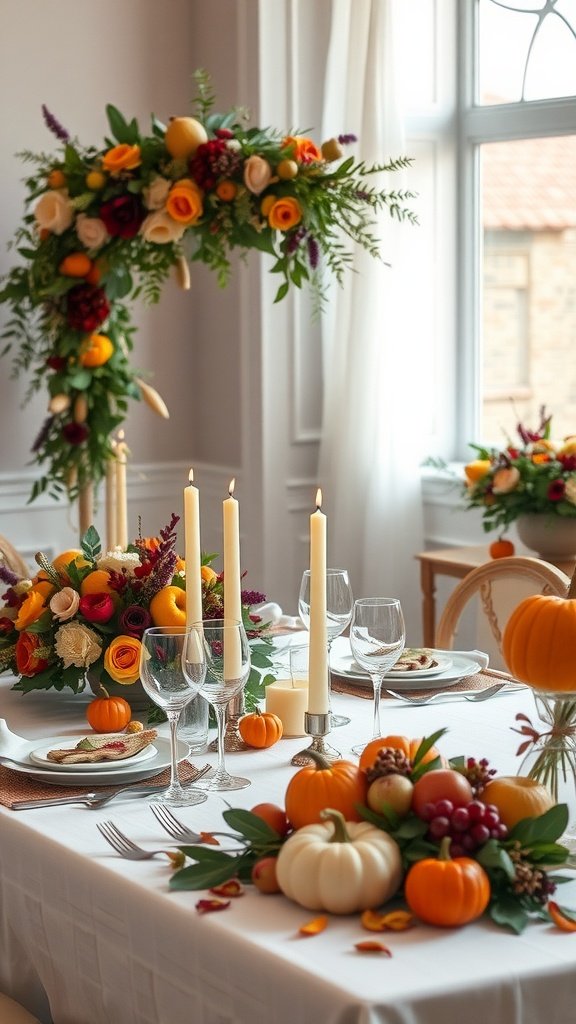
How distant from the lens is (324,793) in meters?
1.29

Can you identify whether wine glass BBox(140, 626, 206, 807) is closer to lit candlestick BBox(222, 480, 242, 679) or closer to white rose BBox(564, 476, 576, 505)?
lit candlestick BBox(222, 480, 242, 679)

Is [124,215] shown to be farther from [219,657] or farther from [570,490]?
[219,657]

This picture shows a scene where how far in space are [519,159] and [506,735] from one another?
104 inches

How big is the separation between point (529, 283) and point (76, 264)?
1482 millimetres

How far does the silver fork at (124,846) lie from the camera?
4.50 ft

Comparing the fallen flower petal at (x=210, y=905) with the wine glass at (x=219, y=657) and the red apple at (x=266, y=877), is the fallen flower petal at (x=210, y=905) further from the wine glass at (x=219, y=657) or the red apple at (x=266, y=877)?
the wine glass at (x=219, y=657)

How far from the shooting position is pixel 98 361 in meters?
3.46

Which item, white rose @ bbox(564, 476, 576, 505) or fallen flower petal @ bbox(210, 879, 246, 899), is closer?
fallen flower petal @ bbox(210, 879, 246, 899)

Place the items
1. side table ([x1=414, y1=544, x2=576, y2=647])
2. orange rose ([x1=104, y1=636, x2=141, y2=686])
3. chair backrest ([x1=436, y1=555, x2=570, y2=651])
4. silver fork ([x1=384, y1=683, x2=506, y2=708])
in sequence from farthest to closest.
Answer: side table ([x1=414, y1=544, x2=576, y2=647])
chair backrest ([x1=436, y1=555, x2=570, y2=651])
silver fork ([x1=384, y1=683, x2=506, y2=708])
orange rose ([x1=104, y1=636, x2=141, y2=686])

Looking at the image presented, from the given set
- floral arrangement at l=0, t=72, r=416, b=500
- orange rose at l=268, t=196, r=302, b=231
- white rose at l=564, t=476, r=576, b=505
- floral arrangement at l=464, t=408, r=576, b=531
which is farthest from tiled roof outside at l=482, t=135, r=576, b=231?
orange rose at l=268, t=196, r=302, b=231

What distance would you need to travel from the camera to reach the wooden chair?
1501 millimetres

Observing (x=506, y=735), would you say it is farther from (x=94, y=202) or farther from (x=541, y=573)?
(x=94, y=202)

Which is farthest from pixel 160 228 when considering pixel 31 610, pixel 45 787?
pixel 45 787

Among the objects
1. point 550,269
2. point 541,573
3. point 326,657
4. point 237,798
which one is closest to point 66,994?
point 237,798
